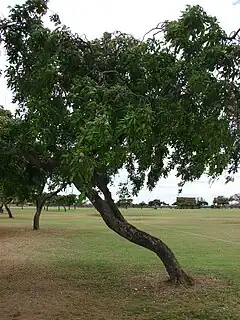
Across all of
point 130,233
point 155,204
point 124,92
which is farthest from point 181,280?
point 155,204

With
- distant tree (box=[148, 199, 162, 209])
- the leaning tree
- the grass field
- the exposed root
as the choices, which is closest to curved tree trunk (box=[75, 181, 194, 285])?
the exposed root

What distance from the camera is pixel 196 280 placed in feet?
44.2

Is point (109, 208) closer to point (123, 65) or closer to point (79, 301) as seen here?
point (79, 301)

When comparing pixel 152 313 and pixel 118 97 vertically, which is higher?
pixel 118 97

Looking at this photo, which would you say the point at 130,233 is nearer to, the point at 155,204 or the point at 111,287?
the point at 111,287

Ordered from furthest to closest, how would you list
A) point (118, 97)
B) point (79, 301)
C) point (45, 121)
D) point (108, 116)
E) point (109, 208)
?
point (109, 208) < point (79, 301) < point (45, 121) < point (118, 97) < point (108, 116)

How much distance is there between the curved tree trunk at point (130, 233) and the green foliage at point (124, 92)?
97.0 inches

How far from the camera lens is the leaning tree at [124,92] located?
7.07 metres

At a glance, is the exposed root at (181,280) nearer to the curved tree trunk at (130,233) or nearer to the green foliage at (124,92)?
the curved tree trunk at (130,233)

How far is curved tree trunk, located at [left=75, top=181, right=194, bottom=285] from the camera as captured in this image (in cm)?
1250

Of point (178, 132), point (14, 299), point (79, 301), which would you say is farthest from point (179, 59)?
point (14, 299)

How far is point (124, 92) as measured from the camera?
8352 mm

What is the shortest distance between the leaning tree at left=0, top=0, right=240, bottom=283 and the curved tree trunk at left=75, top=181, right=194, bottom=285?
7.55 feet

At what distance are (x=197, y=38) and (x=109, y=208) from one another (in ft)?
18.5
